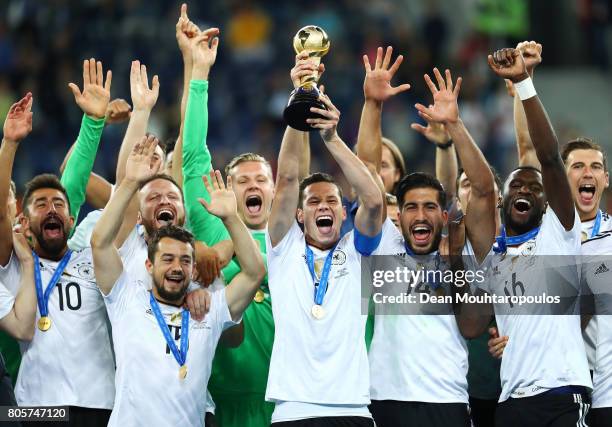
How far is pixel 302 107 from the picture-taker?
6051 mm

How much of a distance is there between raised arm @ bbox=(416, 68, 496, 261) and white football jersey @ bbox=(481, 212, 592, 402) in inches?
8.6

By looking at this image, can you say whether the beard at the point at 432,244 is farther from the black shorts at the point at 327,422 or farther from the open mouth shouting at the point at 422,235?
the black shorts at the point at 327,422

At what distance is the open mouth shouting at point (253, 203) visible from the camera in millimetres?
7152

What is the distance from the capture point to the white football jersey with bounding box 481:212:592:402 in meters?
6.20

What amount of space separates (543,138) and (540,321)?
992 mm

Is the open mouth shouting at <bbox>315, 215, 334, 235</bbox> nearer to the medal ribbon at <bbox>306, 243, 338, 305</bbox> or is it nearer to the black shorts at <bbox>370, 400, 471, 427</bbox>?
the medal ribbon at <bbox>306, 243, 338, 305</bbox>

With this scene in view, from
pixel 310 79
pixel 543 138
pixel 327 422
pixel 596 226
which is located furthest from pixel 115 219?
pixel 596 226

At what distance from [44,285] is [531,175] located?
2.85 meters

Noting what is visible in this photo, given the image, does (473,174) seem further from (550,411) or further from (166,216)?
(166,216)

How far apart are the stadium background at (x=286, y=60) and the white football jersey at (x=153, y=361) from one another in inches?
228

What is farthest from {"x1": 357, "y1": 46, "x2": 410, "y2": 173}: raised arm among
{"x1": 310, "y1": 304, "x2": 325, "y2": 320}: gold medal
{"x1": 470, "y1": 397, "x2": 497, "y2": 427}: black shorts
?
{"x1": 470, "y1": 397, "x2": 497, "y2": 427}: black shorts

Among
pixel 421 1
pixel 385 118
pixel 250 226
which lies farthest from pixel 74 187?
pixel 421 1

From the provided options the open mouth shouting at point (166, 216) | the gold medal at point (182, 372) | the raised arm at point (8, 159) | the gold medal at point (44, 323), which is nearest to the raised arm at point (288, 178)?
the open mouth shouting at point (166, 216)

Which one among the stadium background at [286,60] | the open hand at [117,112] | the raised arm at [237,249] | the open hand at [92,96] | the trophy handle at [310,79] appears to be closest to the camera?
the trophy handle at [310,79]
